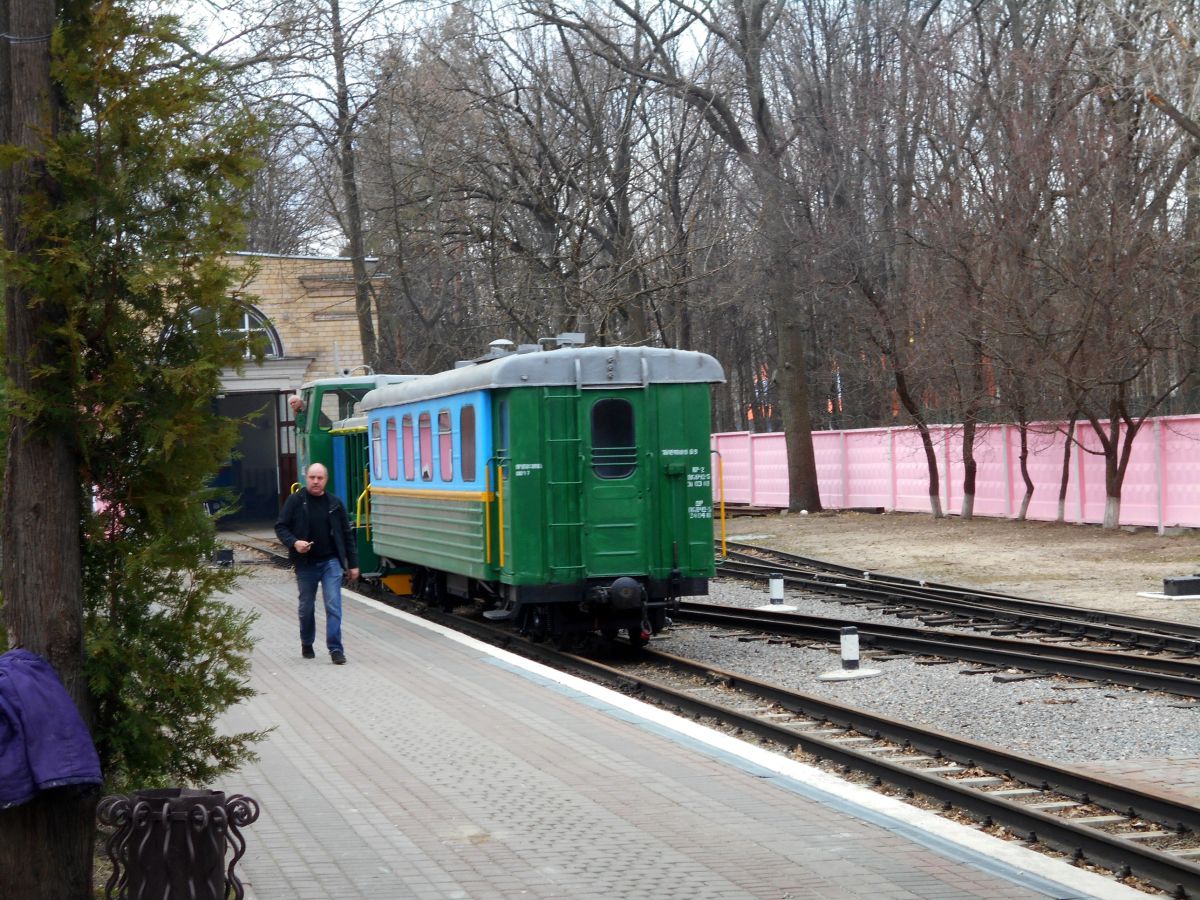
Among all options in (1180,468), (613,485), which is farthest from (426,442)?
(1180,468)

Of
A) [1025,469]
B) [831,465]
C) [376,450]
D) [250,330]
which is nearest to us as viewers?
[250,330]

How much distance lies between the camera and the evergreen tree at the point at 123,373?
221 inches

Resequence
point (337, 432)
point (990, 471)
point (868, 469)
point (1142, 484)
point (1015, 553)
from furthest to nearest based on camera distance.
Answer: point (868, 469) → point (990, 471) → point (1142, 484) → point (1015, 553) → point (337, 432)

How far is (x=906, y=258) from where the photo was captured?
134 ft

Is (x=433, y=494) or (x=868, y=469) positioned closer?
(x=433, y=494)

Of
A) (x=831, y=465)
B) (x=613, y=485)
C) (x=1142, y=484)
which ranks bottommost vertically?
(x=1142, y=484)

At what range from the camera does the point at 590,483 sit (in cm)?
1455

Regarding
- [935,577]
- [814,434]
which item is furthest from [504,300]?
[814,434]

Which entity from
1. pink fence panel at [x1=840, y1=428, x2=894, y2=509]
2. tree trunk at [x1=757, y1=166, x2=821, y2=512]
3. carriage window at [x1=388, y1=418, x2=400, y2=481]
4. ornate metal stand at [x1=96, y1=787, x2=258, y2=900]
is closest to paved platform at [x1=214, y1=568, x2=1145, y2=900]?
ornate metal stand at [x1=96, y1=787, x2=258, y2=900]

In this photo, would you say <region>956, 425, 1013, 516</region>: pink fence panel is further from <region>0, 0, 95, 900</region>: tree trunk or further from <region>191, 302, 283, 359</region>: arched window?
<region>0, 0, 95, 900</region>: tree trunk

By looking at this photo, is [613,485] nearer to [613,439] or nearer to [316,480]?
[613,439]

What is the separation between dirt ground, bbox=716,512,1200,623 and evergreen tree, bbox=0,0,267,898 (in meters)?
12.7

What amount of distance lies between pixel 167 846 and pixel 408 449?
1324cm

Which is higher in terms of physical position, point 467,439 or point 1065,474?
point 467,439
